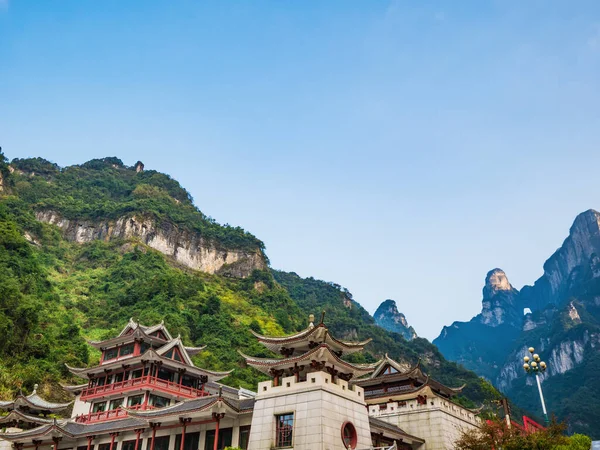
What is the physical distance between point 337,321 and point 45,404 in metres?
101

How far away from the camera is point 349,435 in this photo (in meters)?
26.4

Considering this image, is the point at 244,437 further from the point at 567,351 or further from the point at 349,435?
the point at 567,351

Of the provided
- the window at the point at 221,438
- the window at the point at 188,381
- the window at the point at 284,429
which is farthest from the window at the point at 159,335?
the window at the point at 284,429

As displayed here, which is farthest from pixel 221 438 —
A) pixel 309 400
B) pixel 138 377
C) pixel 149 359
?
pixel 138 377

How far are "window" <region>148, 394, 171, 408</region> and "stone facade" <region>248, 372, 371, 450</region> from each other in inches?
574

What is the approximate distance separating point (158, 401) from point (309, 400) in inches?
721

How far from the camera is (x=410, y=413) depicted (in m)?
35.4

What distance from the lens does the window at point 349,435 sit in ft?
84.4

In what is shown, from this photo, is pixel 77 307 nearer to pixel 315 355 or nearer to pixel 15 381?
pixel 15 381

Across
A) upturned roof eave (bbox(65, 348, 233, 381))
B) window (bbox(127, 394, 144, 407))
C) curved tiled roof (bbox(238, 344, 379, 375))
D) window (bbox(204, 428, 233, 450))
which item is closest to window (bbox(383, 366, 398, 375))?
curved tiled roof (bbox(238, 344, 379, 375))

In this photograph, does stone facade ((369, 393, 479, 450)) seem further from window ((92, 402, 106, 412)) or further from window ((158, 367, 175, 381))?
window ((92, 402, 106, 412))

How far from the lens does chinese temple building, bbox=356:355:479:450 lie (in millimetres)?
33969

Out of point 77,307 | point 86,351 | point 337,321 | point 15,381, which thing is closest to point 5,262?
point 77,307

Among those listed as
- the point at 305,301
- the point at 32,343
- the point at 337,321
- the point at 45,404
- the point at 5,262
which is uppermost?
the point at 305,301
